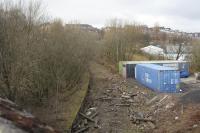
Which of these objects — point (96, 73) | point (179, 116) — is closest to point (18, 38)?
point (179, 116)

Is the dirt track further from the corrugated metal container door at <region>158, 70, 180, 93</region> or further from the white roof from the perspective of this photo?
the white roof

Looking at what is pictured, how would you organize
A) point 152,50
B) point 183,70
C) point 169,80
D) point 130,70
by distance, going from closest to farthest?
point 169,80, point 130,70, point 183,70, point 152,50

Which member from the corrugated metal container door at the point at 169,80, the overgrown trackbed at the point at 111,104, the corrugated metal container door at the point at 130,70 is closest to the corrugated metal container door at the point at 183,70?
the corrugated metal container door at the point at 130,70

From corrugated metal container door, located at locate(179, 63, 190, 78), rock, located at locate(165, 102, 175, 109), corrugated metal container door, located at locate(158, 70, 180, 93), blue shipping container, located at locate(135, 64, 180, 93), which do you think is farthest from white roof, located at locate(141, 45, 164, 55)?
rock, located at locate(165, 102, 175, 109)

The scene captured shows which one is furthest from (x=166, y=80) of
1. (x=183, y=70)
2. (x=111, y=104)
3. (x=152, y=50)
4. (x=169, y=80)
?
(x=152, y=50)

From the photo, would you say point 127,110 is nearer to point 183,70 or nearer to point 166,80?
point 166,80

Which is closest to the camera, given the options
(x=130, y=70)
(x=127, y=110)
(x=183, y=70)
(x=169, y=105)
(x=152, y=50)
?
(x=169, y=105)

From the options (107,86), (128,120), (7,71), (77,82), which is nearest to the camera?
(7,71)

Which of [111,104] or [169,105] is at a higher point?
[169,105]

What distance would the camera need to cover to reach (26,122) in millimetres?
6660

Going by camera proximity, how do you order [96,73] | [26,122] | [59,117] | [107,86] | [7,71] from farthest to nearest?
[96,73] → [107,86] → [59,117] → [7,71] → [26,122]

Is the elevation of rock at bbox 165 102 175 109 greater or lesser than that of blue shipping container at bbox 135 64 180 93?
lesser

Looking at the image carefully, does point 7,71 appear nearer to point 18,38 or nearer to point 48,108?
point 18,38

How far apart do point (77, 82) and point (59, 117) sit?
916 centimetres
